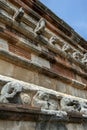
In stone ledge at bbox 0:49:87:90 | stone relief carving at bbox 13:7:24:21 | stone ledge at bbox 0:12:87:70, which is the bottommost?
stone ledge at bbox 0:49:87:90

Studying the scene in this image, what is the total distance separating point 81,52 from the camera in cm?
632

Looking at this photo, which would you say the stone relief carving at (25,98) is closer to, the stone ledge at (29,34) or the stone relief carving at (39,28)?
the stone ledge at (29,34)

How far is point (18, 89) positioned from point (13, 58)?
2.00 ft

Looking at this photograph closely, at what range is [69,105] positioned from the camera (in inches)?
141

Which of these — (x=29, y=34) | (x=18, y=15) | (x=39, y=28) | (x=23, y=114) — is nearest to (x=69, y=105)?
(x=23, y=114)

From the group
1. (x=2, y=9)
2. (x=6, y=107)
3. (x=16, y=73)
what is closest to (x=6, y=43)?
(x=16, y=73)

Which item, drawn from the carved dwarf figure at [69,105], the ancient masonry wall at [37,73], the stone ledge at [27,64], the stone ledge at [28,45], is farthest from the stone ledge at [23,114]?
the stone ledge at [28,45]

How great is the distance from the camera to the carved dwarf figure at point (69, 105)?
3461 millimetres

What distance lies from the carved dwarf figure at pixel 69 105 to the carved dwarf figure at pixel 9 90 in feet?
3.11

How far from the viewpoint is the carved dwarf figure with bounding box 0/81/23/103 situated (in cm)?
257

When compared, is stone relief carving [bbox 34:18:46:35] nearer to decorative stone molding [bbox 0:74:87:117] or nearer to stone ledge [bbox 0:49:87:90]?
stone ledge [bbox 0:49:87:90]

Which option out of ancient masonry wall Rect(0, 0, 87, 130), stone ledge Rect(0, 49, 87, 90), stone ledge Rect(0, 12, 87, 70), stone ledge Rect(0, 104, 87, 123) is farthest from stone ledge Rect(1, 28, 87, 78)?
stone ledge Rect(0, 104, 87, 123)

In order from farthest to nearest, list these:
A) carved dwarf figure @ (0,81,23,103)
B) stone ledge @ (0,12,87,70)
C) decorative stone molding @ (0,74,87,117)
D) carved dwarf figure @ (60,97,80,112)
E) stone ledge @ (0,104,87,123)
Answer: stone ledge @ (0,12,87,70)
carved dwarf figure @ (60,97,80,112)
decorative stone molding @ (0,74,87,117)
carved dwarf figure @ (0,81,23,103)
stone ledge @ (0,104,87,123)

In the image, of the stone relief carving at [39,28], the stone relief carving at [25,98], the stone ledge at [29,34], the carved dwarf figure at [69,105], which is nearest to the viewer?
the stone relief carving at [25,98]
